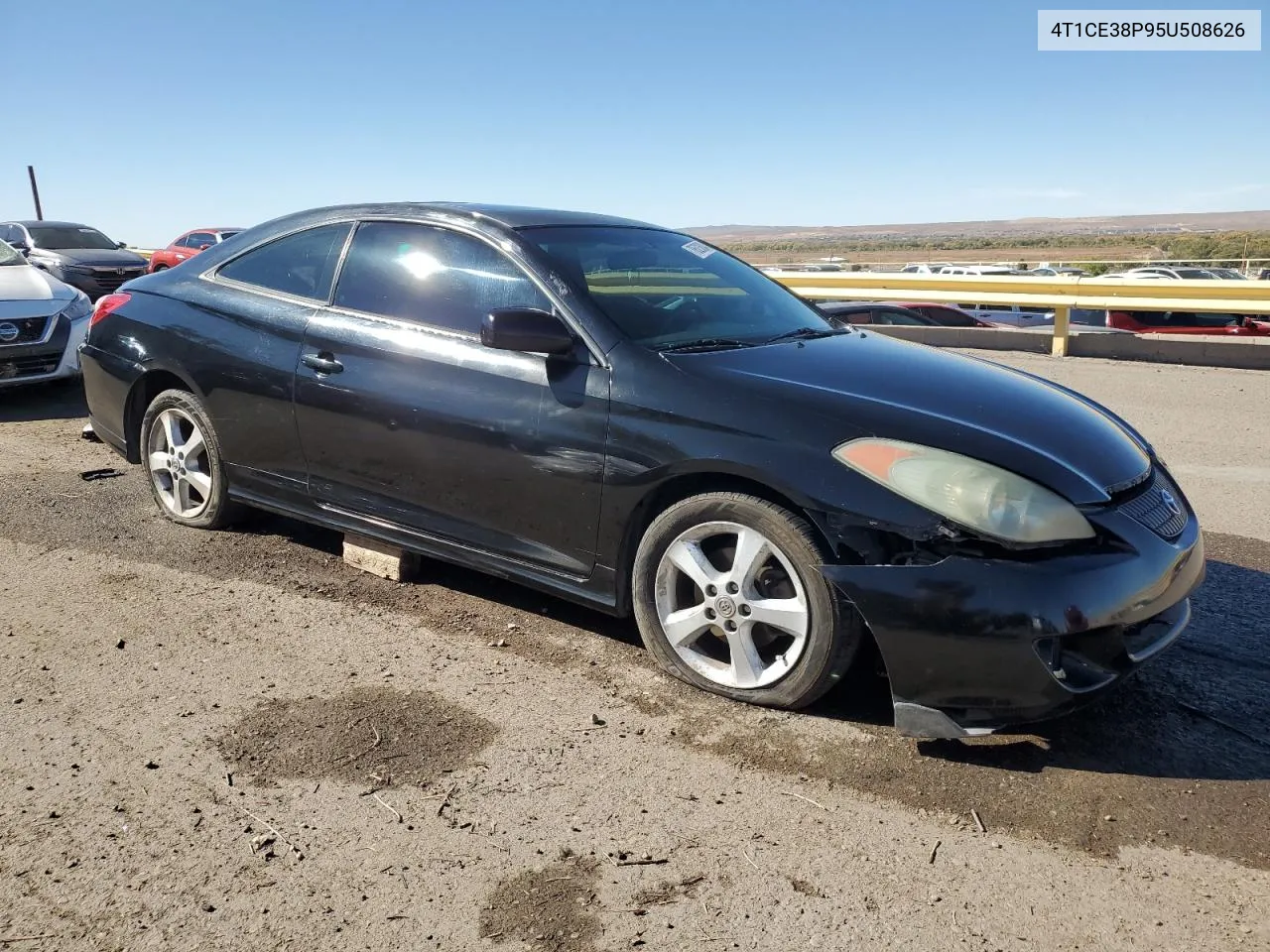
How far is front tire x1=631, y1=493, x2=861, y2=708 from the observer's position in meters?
3.13

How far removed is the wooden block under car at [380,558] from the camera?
14.5 ft

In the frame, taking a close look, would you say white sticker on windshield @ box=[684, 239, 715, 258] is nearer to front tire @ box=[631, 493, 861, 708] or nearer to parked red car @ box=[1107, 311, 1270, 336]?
front tire @ box=[631, 493, 861, 708]

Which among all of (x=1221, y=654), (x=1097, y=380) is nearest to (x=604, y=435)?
(x=1221, y=654)

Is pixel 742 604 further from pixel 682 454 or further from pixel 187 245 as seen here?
pixel 187 245

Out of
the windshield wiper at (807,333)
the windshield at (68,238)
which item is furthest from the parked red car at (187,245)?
the windshield wiper at (807,333)

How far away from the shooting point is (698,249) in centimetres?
481

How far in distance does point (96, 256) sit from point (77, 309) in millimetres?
12663

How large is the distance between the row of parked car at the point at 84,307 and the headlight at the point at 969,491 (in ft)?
8.39

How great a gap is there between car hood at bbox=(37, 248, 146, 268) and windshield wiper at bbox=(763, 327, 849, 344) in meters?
18.6

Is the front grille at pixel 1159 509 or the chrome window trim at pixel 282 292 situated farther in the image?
the chrome window trim at pixel 282 292

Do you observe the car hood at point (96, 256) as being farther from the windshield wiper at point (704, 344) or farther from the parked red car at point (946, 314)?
the windshield wiper at point (704, 344)

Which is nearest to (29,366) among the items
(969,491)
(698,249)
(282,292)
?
(282,292)

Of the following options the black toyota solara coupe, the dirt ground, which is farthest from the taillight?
the dirt ground

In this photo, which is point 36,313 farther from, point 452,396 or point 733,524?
point 733,524
